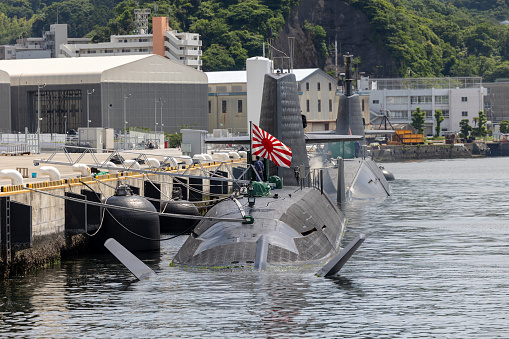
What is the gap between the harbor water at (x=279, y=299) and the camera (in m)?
21.7

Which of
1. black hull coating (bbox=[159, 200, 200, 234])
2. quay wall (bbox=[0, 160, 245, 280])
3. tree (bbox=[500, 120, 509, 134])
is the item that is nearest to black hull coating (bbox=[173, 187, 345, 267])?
quay wall (bbox=[0, 160, 245, 280])

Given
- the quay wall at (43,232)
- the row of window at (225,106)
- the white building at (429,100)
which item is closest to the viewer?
the quay wall at (43,232)

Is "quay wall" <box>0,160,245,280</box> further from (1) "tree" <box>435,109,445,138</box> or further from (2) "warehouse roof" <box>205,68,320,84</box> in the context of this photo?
(1) "tree" <box>435,109,445,138</box>

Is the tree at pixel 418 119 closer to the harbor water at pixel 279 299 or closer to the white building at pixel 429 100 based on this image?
the white building at pixel 429 100

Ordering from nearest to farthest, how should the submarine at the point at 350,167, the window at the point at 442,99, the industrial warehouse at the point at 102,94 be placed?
1. the submarine at the point at 350,167
2. the industrial warehouse at the point at 102,94
3. the window at the point at 442,99

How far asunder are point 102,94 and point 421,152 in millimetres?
65947

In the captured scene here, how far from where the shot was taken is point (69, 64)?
134 m

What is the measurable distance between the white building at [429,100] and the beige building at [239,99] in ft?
96.1

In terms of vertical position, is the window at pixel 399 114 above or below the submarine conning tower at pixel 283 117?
above

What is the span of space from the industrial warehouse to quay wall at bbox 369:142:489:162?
37.9 m

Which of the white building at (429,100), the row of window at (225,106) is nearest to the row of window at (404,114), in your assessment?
the white building at (429,100)

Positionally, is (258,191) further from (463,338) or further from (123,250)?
(463,338)

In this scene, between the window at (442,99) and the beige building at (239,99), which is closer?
the beige building at (239,99)

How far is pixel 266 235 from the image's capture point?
27734 millimetres
